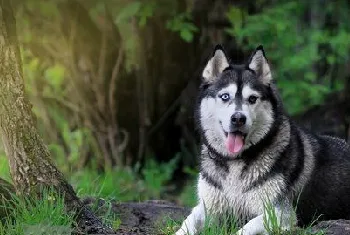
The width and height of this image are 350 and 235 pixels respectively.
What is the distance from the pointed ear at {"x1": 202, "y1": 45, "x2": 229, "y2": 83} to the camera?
6.49 meters

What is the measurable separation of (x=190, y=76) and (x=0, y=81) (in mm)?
5876

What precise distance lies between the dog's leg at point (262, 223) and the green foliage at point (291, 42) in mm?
4109

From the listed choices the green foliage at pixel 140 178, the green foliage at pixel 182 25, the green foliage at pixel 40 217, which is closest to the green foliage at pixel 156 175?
the green foliage at pixel 140 178

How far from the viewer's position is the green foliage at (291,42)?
33.2ft

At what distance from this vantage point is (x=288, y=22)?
1030 cm

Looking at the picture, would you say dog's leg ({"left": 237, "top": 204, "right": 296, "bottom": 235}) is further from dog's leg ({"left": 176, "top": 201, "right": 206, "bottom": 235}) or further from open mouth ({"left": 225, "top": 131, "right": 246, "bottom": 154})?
open mouth ({"left": 225, "top": 131, "right": 246, "bottom": 154})

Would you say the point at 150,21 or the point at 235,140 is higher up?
the point at 150,21

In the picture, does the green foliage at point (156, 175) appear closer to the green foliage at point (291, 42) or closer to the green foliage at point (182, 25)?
the green foliage at point (291, 42)

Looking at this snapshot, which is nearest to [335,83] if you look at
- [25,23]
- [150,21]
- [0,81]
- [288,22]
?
[288,22]

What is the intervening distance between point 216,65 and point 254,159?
0.81m

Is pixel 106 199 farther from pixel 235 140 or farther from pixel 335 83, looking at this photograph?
pixel 335 83

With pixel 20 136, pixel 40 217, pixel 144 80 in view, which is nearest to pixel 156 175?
pixel 144 80

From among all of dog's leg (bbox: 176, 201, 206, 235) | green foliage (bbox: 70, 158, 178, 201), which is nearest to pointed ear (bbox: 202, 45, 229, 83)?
dog's leg (bbox: 176, 201, 206, 235)

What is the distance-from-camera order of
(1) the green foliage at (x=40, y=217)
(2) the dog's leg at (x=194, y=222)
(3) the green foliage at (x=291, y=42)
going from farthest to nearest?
1. (3) the green foliage at (x=291, y=42)
2. (2) the dog's leg at (x=194, y=222)
3. (1) the green foliage at (x=40, y=217)
